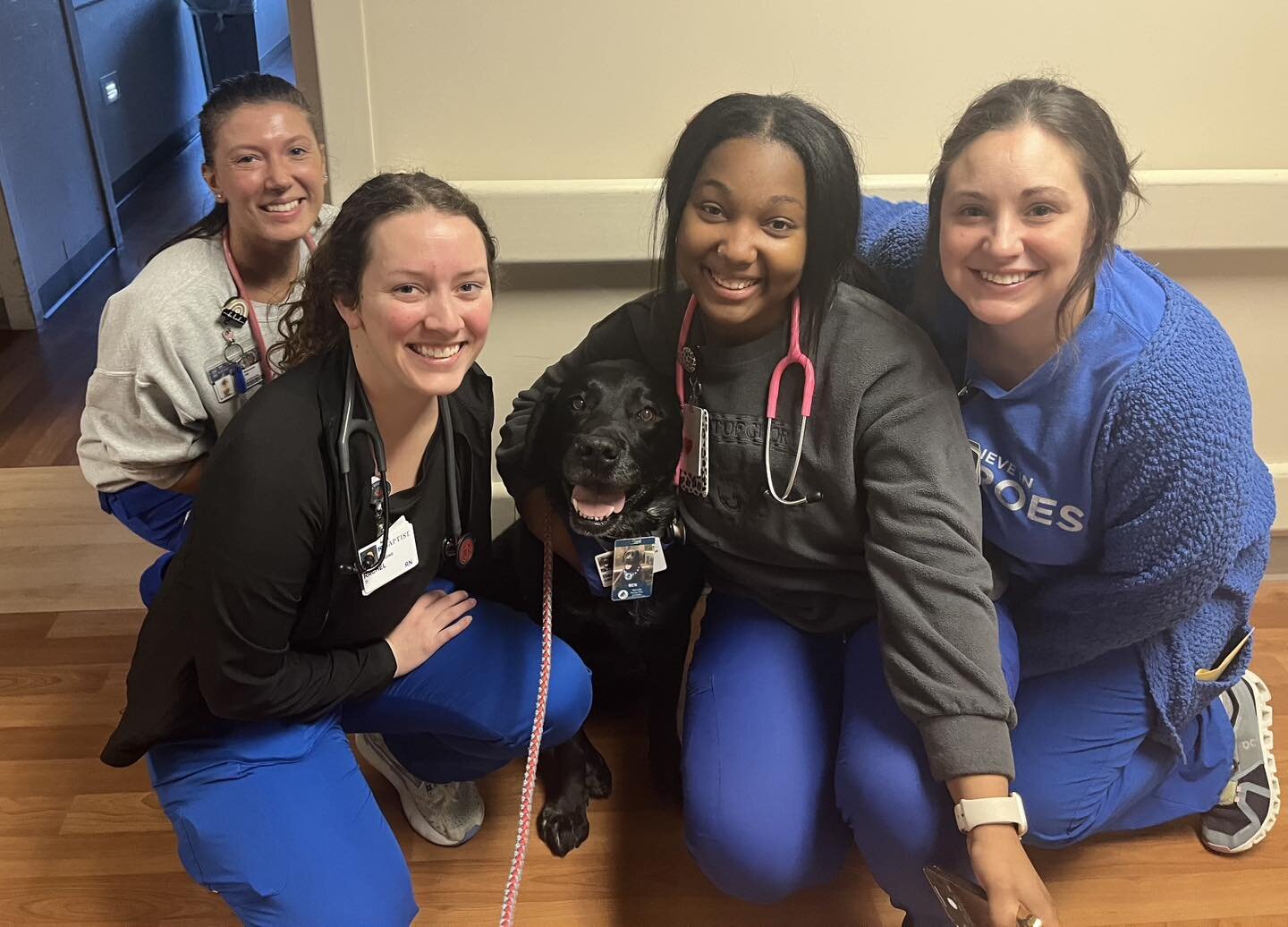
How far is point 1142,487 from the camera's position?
113cm

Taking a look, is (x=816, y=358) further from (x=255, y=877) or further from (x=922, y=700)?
(x=255, y=877)

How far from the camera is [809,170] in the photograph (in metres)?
1.08

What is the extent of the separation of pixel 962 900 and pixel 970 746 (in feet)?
0.53

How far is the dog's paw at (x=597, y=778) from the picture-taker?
5.07ft

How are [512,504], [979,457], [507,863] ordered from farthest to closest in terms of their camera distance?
[512,504] → [507,863] → [979,457]

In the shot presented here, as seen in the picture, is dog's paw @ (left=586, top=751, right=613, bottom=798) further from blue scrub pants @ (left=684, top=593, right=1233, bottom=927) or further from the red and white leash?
blue scrub pants @ (left=684, top=593, right=1233, bottom=927)

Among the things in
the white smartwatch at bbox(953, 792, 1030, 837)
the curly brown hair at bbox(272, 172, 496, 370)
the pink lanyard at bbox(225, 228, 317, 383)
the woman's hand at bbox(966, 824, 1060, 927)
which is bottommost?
the woman's hand at bbox(966, 824, 1060, 927)

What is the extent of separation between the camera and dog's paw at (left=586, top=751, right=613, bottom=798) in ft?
5.07

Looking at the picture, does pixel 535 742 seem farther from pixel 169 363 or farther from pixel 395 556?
pixel 169 363

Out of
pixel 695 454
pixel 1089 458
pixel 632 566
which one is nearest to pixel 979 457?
pixel 1089 458

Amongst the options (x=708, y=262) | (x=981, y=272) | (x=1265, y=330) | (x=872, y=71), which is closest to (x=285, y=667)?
(x=708, y=262)

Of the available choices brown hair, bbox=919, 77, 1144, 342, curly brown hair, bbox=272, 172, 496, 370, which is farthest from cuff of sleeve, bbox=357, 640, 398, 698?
brown hair, bbox=919, 77, 1144, 342

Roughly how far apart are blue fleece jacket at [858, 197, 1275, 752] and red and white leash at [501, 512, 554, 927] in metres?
0.60

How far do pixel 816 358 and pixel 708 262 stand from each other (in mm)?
179
